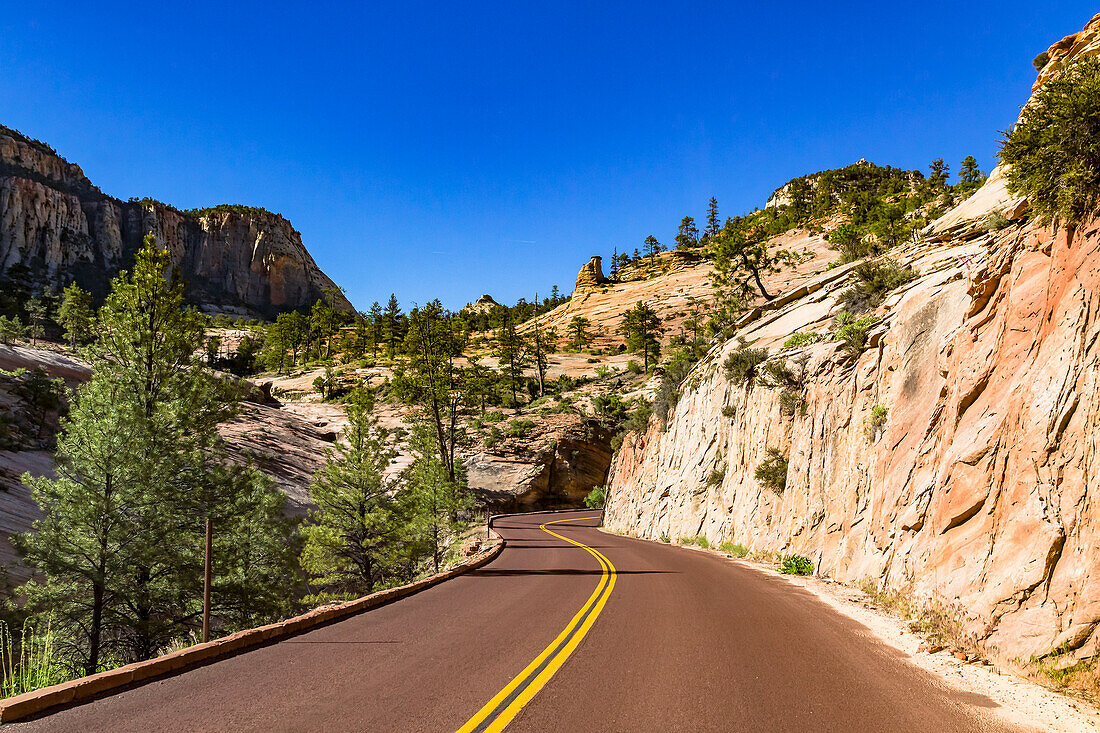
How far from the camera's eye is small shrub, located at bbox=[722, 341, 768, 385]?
24.1 metres

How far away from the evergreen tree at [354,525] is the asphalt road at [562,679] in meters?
15.7

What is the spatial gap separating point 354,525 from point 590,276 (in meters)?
123

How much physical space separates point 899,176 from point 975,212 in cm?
11628

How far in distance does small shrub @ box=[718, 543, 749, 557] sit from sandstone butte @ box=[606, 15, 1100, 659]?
1.80ft

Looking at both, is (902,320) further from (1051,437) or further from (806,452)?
(1051,437)

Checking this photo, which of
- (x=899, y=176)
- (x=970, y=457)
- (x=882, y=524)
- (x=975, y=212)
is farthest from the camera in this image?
(x=899, y=176)

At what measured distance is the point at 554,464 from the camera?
5891 centimetres

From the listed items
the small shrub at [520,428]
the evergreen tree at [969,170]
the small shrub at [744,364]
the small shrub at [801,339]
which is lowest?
the small shrub at [520,428]

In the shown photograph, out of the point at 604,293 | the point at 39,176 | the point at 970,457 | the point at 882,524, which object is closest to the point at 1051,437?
the point at 970,457

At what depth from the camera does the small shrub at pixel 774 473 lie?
18.5 metres

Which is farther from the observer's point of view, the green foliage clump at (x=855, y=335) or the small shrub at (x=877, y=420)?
the green foliage clump at (x=855, y=335)

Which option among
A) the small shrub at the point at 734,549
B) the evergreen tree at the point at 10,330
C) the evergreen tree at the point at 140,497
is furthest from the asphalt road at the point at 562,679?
the evergreen tree at the point at 10,330

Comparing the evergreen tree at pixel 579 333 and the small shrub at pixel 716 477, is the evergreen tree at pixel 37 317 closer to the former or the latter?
the evergreen tree at pixel 579 333

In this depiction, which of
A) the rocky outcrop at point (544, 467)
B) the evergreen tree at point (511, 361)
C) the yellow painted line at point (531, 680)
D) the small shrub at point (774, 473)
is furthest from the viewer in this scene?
the evergreen tree at point (511, 361)
